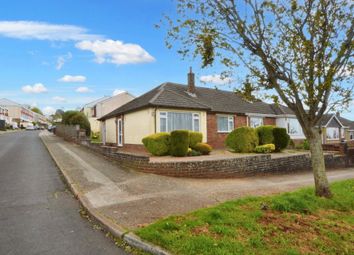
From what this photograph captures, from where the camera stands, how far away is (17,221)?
6.77m

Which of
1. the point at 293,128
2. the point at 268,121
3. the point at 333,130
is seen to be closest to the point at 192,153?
the point at 268,121

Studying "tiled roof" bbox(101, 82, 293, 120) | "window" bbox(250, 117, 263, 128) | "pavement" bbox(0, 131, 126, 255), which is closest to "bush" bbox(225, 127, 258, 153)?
"tiled roof" bbox(101, 82, 293, 120)

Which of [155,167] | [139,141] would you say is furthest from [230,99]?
[155,167]

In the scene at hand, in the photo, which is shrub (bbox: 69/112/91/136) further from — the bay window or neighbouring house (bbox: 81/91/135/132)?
the bay window

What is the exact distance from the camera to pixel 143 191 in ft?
30.9

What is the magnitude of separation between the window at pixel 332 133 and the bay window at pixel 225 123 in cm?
2077

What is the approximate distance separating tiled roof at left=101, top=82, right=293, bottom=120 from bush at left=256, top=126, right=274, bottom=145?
2.26 metres

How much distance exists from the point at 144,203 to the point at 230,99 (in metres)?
22.0

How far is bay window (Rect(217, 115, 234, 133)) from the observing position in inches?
981

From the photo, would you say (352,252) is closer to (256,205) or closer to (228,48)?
(256,205)

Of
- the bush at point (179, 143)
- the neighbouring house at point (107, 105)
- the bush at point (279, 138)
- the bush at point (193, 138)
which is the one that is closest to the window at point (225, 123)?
the bush at point (279, 138)

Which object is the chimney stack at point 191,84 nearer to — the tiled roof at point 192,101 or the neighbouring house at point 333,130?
the tiled roof at point 192,101

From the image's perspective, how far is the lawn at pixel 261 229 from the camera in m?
5.05

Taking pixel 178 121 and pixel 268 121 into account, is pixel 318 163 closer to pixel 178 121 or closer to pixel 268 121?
pixel 178 121
